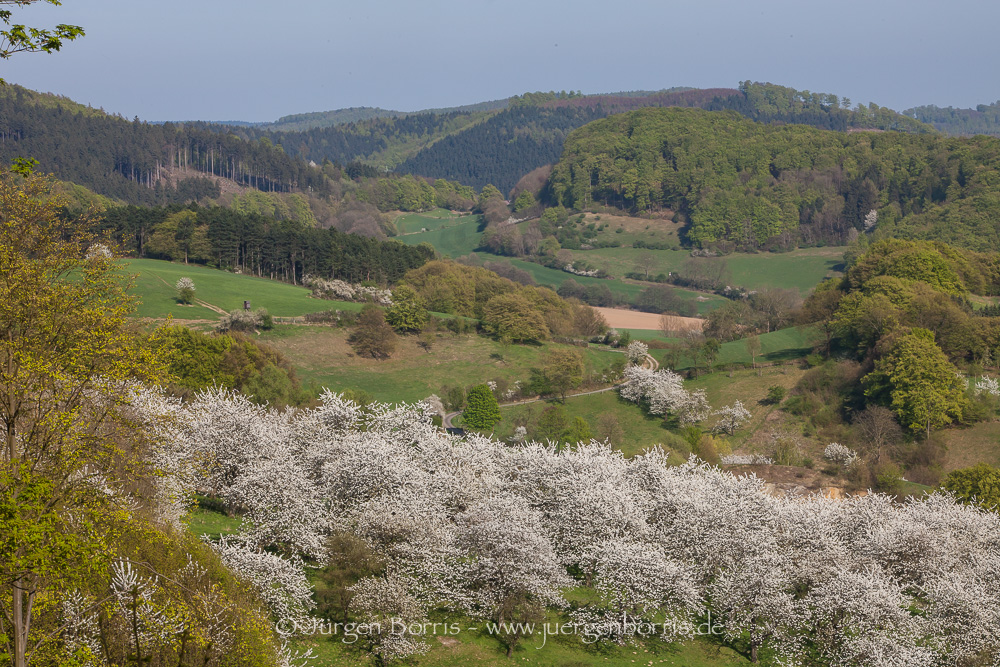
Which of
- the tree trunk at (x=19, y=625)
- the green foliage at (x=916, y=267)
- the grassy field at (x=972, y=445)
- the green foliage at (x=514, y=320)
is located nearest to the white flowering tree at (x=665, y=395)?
the green foliage at (x=514, y=320)

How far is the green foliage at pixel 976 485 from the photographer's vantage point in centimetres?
4347

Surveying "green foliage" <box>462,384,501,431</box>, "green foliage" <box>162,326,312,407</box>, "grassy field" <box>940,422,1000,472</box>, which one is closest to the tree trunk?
"green foliage" <box>162,326,312,407</box>

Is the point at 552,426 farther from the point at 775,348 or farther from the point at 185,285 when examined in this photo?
the point at 185,285

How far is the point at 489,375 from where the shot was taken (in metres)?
82.5

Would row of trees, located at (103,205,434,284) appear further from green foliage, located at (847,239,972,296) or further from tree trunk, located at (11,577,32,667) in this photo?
tree trunk, located at (11,577,32,667)

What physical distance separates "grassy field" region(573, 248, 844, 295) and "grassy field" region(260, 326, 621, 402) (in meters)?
79.8

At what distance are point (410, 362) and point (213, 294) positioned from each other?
22.3 m

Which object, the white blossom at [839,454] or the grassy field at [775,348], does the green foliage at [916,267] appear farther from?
the white blossom at [839,454]

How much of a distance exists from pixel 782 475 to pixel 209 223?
266ft

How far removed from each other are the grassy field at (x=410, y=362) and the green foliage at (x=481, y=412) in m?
8.89

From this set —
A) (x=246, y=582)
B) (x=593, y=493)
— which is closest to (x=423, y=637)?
(x=246, y=582)

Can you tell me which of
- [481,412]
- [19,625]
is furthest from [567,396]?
[19,625]

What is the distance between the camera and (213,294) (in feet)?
297

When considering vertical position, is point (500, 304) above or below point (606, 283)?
above
